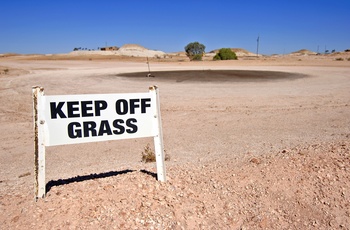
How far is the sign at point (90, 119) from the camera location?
4.09 metres

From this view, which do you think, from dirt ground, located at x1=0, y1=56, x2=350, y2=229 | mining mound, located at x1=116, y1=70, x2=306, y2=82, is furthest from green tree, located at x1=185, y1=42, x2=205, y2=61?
dirt ground, located at x1=0, y1=56, x2=350, y2=229

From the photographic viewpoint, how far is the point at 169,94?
17703mm

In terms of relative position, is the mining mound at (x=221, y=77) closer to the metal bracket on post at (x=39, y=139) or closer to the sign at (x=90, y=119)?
the sign at (x=90, y=119)

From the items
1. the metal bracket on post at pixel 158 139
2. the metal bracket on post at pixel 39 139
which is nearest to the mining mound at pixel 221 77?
the metal bracket on post at pixel 158 139

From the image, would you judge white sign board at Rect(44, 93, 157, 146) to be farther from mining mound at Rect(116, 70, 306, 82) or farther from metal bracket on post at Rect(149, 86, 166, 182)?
mining mound at Rect(116, 70, 306, 82)

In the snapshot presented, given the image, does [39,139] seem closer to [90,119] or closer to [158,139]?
[90,119]

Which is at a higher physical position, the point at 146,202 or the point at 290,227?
the point at 146,202

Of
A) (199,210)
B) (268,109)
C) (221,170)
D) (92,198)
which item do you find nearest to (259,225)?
(199,210)

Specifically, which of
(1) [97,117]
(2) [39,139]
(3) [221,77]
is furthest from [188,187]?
(3) [221,77]

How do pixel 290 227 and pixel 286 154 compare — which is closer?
pixel 290 227

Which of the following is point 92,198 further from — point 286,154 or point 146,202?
point 286,154

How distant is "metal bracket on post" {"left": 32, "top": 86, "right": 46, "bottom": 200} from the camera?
4012 mm

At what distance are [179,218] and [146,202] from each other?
472mm

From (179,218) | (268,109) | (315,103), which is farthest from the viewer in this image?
(315,103)
